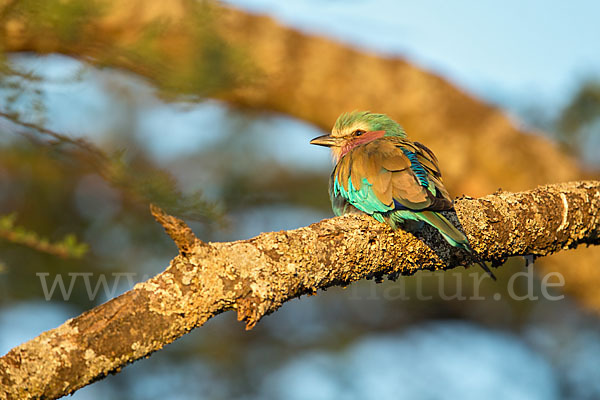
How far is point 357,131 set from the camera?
434 cm

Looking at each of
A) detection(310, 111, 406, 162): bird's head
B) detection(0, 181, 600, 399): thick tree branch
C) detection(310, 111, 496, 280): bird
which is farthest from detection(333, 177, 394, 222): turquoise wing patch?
detection(310, 111, 406, 162): bird's head

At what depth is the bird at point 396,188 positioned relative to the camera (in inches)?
110

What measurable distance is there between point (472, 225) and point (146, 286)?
1578 millimetres

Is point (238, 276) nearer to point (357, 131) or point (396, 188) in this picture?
point (396, 188)

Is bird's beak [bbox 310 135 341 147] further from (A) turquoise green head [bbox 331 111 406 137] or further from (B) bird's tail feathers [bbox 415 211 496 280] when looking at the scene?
(B) bird's tail feathers [bbox 415 211 496 280]

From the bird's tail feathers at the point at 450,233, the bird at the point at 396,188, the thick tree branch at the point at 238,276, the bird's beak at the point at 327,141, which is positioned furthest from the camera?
the bird's beak at the point at 327,141

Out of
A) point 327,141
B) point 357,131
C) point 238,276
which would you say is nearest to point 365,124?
point 357,131

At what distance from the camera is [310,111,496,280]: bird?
281 cm

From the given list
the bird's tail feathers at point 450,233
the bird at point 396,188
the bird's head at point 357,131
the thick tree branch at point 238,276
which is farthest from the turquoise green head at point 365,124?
the bird's tail feathers at point 450,233

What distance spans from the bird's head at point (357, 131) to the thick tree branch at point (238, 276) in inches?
48.0

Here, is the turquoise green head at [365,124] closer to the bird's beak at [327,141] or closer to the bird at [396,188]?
the bird's beak at [327,141]

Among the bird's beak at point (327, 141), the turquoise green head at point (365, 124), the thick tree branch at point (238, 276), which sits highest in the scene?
the turquoise green head at point (365, 124)

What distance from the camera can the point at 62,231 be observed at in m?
6.29

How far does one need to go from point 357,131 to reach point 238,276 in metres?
2.35
